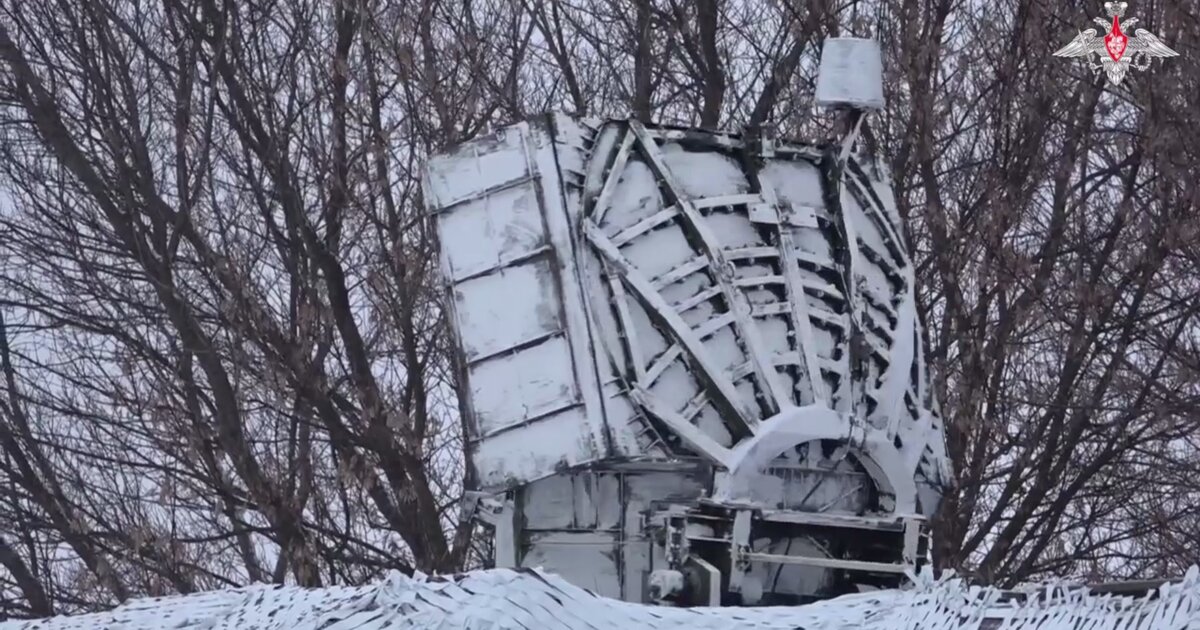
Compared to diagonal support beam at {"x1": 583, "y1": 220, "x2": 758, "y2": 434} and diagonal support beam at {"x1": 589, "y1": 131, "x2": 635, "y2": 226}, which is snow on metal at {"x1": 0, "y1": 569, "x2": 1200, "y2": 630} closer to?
diagonal support beam at {"x1": 583, "y1": 220, "x2": 758, "y2": 434}

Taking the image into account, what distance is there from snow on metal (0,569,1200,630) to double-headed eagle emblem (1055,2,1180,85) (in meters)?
10.2

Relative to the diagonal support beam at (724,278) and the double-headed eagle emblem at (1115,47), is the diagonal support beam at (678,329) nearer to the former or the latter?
the diagonal support beam at (724,278)

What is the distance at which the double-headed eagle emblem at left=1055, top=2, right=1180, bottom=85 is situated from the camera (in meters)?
12.5

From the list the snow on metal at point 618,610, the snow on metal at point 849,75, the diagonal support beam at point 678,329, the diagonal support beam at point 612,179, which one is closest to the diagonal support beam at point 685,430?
the diagonal support beam at point 678,329

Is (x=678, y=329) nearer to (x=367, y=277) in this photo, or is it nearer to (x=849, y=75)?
(x=849, y=75)

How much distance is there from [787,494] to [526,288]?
1.34 m

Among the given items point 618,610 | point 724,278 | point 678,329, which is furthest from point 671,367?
point 618,610

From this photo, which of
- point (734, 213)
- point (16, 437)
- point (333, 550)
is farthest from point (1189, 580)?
point (16, 437)

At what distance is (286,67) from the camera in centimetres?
1407

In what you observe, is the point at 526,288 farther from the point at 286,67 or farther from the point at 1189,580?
the point at 286,67

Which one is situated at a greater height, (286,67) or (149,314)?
(286,67)

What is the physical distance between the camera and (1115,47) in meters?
12.8

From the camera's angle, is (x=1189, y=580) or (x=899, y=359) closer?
(x=1189, y=580)

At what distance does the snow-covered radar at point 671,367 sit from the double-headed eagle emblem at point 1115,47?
578cm
